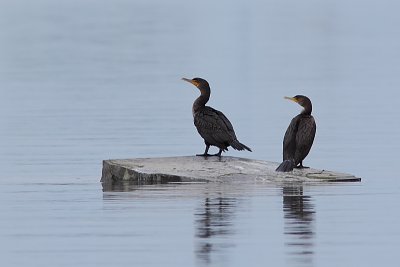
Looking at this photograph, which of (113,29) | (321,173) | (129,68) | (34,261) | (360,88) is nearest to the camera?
(34,261)

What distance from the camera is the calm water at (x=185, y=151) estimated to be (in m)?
17.2

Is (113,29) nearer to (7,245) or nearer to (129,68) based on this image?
(129,68)

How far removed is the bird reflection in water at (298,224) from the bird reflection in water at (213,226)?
1.82 ft

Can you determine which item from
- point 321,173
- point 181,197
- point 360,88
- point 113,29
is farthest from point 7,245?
point 113,29

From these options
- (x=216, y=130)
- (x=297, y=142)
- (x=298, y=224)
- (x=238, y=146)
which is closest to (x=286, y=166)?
(x=297, y=142)

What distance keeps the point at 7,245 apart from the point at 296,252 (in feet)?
8.78

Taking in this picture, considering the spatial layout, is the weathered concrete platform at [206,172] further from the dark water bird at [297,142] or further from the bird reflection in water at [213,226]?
the bird reflection in water at [213,226]

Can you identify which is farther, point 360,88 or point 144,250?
point 360,88

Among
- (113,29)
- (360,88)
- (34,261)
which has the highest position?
(113,29)

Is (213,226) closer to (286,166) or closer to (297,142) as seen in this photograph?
(286,166)

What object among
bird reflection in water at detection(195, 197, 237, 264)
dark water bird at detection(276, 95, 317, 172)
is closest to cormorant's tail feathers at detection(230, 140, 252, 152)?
dark water bird at detection(276, 95, 317, 172)

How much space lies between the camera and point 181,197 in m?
20.7

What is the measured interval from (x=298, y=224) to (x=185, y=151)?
9035mm

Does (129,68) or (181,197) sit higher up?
(129,68)
